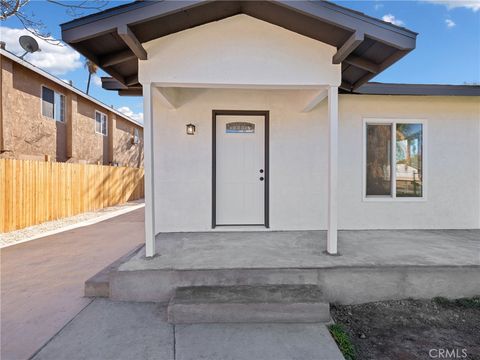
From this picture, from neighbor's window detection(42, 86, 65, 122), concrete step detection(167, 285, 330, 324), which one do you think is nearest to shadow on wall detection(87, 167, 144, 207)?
neighbor's window detection(42, 86, 65, 122)

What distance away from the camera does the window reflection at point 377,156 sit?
516 cm

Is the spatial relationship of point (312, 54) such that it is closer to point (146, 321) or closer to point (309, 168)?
point (309, 168)

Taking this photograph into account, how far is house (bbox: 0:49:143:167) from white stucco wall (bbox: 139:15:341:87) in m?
7.86

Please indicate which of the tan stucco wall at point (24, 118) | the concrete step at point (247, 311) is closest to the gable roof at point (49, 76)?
the tan stucco wall at point (24, 118)

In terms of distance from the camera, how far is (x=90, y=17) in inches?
118

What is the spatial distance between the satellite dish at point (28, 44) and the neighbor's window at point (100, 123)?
4968mm

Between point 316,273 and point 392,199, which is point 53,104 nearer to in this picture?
point 316,273

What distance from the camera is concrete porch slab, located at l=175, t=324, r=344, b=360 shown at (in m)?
2.21

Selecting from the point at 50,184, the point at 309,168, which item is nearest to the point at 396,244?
the point at 309,168

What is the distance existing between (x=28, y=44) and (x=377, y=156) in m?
10.7

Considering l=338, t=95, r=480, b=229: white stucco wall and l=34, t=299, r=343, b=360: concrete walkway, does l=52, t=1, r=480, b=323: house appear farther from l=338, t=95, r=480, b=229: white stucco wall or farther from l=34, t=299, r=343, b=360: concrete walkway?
l=34, t=299, r=343, b=360: concrete walkway

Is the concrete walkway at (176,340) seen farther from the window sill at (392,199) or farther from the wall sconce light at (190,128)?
the window sill at (392,199)

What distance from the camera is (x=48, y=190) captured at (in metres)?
7.75

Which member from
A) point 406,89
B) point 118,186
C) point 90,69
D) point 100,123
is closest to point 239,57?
point 406,89
